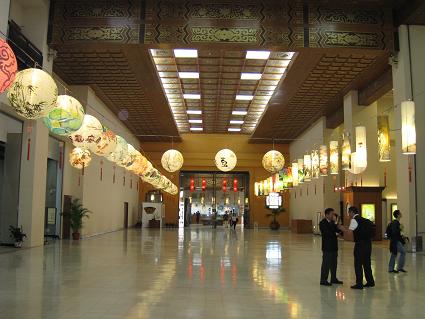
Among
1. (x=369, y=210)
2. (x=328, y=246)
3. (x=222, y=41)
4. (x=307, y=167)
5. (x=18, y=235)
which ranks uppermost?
(x=222, y=41)

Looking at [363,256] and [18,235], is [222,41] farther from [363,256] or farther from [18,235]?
[18,235]

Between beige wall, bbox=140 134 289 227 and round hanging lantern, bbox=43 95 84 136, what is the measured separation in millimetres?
25538

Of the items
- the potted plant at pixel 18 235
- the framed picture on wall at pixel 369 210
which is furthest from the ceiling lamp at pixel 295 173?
the potted plant at pixel 18 235

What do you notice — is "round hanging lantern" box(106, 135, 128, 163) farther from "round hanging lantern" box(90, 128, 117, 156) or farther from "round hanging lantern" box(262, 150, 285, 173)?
"round hanging lantern" box(262, 150, 285, 173)

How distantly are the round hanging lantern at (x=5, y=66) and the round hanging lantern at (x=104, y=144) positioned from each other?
16.1 ft

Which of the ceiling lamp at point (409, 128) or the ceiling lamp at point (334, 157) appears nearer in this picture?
the ceiling lamp at point (409, 128)

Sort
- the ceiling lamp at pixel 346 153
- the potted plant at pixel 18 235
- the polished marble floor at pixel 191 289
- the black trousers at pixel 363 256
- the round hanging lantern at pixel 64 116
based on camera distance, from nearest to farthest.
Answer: the polished marble floor at pixel 191 289, the black trousers at pixel 363 256, the round hanging lantern at pixel 64 116, the potted plant at pixel 18 235, the ceiling lamp at pixel 346 153

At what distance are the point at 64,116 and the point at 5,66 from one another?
2.80 m

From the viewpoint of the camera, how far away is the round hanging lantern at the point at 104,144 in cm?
1148

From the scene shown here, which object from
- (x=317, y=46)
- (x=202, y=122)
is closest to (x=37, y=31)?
(x=317, y=46)

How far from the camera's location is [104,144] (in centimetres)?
1188

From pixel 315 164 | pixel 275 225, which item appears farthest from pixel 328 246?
pixel 275 225

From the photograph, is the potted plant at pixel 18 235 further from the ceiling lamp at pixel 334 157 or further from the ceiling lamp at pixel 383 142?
the ceiling lamp at pixel 334 157

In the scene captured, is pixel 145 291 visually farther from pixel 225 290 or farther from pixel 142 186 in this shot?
pixel 142 186
